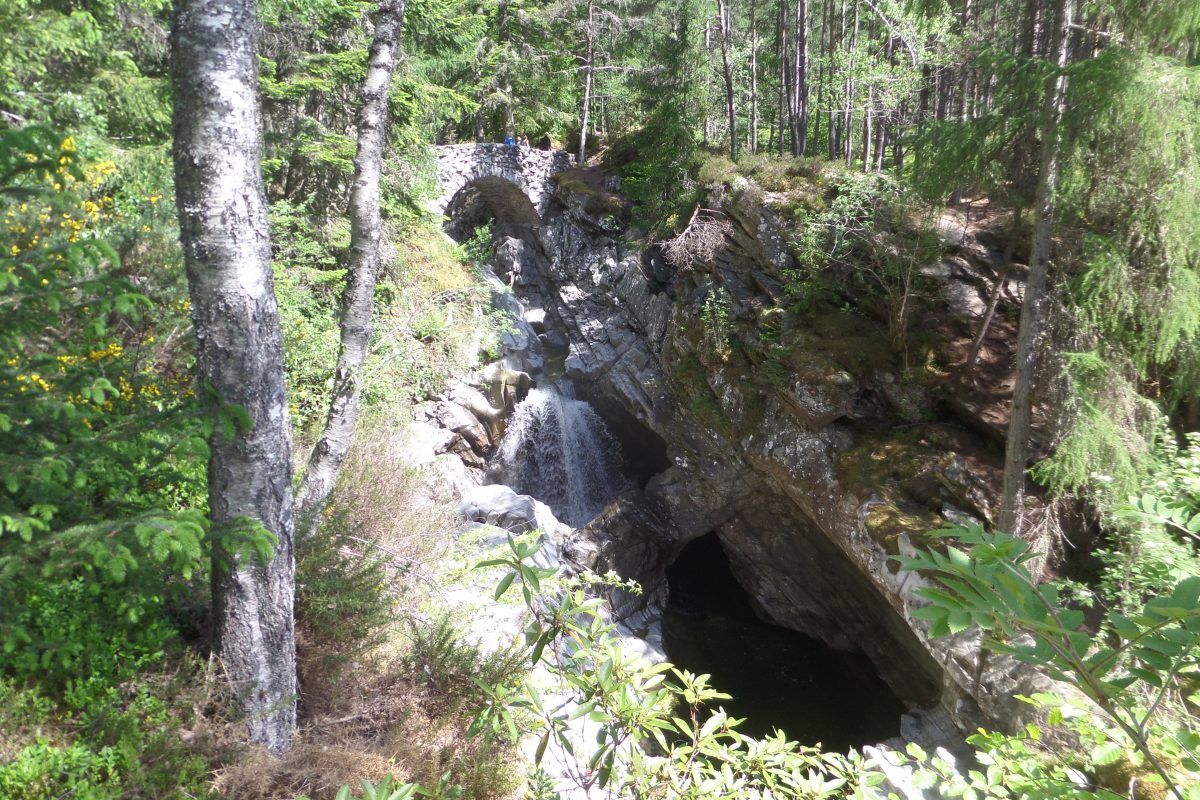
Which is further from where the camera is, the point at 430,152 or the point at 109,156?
the point at 430,152

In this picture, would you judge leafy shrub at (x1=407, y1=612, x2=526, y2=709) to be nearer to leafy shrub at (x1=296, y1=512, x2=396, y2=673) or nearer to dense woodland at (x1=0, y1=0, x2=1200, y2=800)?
dense woodland at (x1=0, y1=0, x2=1200, y2=800)

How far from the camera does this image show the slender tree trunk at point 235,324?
8.89 feet

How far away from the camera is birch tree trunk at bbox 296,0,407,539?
14.4 feet

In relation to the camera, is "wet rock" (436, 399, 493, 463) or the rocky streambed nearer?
the rocky streambed

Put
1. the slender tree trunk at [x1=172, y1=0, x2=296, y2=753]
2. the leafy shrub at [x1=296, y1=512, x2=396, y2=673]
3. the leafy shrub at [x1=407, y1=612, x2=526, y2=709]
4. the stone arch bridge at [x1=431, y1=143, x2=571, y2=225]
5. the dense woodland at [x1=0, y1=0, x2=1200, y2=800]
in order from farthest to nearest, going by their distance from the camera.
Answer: the stone arch bridge at [x1=431, y1=143, x2=571, y2=225]
the leafy shrub at [x1=407, y1=612, x2=526, y2=709]
the leafy shrub at [x1=296, y1=512, x2=396, y2=673]
the slender tree trunk at [x1=172, y1=0, x2=296, y2=753]
the dense woodland at [x1=0, y1=0, x2=1200, y2=800]

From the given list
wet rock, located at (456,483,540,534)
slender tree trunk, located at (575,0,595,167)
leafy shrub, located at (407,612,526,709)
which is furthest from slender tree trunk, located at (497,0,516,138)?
leafy shrub, located at (407,612,526,709)

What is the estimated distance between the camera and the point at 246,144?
283cm

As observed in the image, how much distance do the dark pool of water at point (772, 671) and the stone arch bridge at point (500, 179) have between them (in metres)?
11.6

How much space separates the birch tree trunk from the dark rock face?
511 centimetres

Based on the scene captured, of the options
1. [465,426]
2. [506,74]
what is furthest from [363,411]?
[506,74]

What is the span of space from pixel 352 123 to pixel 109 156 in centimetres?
488

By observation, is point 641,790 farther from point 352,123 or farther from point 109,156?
point 352,123

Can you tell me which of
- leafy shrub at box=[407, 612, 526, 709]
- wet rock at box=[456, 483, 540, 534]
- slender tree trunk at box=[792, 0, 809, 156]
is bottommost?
wet rock at box=[456, 483, 540, 534]

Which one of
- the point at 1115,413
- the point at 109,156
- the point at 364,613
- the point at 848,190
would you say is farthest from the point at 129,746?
the point at 848,190
